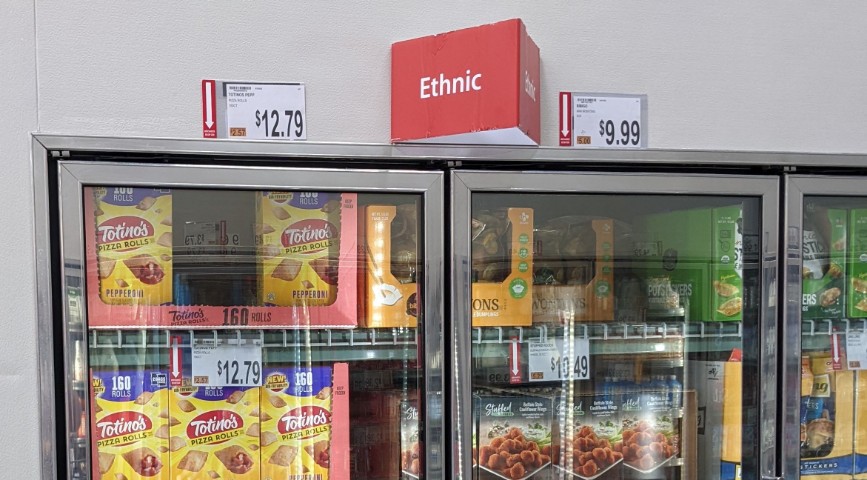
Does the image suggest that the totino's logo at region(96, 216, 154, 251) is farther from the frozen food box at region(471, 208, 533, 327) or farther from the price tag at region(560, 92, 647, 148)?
the price tag at region(560, 92, 647, 148)

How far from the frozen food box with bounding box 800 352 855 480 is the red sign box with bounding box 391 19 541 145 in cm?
116

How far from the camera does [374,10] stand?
1643 mm

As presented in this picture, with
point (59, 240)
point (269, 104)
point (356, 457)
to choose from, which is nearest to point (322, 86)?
point (269, 104)

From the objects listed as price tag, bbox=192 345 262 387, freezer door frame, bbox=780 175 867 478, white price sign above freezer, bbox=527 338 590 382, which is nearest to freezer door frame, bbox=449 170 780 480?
freezer door frame, bbox=780 175 867 478

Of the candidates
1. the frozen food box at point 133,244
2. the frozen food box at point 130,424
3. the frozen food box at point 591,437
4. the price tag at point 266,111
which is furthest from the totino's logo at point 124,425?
the frozen food box at point 591,437

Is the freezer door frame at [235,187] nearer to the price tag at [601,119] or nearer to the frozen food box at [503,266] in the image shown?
the frozen food box at [503,266]

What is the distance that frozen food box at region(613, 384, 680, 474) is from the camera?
6.54 ft

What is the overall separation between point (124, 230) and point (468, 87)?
2.89 ft

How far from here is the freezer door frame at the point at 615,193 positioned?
1.68m

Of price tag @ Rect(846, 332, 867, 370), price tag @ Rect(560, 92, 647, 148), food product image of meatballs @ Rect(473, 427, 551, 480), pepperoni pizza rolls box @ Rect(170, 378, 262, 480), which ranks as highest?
price tag @ Rect(560, 92, 647, 148)

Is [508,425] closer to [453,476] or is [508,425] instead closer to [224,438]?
[453,476]

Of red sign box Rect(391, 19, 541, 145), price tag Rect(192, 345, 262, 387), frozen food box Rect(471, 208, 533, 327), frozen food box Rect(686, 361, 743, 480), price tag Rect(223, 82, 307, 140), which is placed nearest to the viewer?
red sign box Rect(391, 19, 541, 145)

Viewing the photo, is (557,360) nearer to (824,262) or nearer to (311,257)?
Result: (311,257)

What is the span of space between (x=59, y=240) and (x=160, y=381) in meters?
0.42
